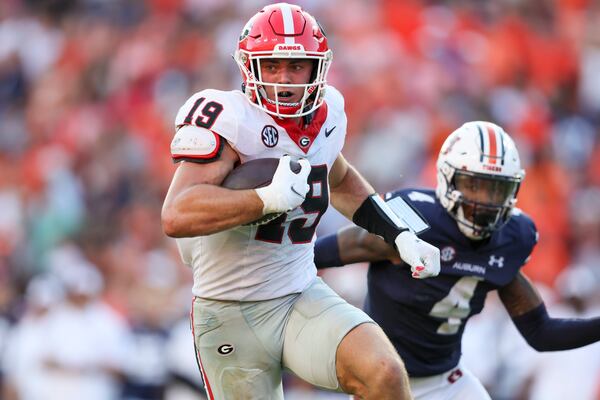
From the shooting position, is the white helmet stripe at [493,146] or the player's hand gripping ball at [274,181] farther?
the white helmet stripe at [493,146]

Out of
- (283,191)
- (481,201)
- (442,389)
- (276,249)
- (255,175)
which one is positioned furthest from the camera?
(442,389)

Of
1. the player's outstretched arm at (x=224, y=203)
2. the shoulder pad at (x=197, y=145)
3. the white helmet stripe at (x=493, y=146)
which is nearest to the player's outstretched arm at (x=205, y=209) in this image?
the player's outstretched arm at (x=224, y=203)

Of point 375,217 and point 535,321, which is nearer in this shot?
point 375,217

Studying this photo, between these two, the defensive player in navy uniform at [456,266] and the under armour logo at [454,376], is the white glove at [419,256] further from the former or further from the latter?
the under armour logo at [454,376]

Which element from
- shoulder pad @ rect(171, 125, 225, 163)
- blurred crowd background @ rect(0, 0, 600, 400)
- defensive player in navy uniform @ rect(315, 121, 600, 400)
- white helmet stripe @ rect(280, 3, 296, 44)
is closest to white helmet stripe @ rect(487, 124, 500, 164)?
defensive player in navy uniform @ rect(315, 121, 600, 400)

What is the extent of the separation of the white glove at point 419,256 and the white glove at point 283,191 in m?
0.58

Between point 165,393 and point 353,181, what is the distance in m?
3.79

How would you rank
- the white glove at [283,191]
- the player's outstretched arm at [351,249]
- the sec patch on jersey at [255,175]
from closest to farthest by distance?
1. the white glove at [283,191]
2. the sec patch on jersey at [255,175]
3. the player's outstretched arm at [351,249]

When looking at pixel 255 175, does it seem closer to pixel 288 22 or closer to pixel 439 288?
pixel 288 22

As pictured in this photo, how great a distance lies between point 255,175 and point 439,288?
1197 mm

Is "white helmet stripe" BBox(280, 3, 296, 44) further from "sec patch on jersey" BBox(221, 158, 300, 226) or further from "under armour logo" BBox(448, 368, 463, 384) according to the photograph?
"under armour logo" BBox(448, 368, 463, 384)

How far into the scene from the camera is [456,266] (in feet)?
15.9

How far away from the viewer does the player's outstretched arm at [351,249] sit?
15.8ft

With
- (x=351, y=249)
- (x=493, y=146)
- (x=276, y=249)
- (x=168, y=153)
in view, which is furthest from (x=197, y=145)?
(x=168, y=153)
